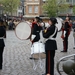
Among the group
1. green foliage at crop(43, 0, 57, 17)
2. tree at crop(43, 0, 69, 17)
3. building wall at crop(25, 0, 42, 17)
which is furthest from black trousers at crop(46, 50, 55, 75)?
building wall at crop(25, 0, 42, 17)

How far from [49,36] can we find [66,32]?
23.2 feet

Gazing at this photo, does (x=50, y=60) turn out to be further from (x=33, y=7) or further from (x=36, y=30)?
(x=33, y=7)

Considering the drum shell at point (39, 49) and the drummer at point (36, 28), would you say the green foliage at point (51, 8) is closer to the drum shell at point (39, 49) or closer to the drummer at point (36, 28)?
the drummer at point (36, 28)

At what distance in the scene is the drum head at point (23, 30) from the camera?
39.1 feet

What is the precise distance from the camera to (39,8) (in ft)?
295

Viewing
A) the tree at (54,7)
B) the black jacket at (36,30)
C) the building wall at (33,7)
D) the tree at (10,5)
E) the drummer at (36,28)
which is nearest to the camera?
the drummer at (36,28)

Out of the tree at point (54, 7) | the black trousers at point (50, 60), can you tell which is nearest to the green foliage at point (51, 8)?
the tree at point (54, 7)

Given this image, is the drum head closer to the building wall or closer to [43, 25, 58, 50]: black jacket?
[43, 25, 58, 50]: black jacket

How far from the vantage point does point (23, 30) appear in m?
12.1

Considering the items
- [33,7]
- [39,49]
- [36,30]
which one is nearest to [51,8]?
[33,7]

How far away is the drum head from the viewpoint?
470 inches

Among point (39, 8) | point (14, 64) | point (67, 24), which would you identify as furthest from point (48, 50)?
point (39, 8)

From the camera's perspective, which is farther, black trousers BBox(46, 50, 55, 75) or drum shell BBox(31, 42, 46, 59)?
drum shell BBox(31, 42, 46, 59)

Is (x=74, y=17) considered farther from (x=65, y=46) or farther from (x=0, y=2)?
(x=65, y=46)
